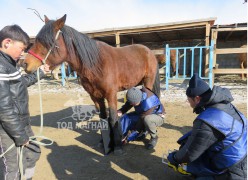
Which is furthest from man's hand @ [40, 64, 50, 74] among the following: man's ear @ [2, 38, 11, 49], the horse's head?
man's ear @ [2, 38, 11, 49]

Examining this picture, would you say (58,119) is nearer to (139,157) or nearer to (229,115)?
(139,157)

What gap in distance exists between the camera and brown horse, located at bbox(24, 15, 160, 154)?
237cm

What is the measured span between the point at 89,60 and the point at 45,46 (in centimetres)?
56

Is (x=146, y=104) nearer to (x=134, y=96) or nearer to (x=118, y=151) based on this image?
(x=134, y=96)

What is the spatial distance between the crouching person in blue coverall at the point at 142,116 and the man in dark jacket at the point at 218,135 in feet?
3.53

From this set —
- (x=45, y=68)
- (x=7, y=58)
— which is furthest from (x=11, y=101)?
(x=45, y=68)

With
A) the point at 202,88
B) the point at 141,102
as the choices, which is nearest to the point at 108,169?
the point at 141,102

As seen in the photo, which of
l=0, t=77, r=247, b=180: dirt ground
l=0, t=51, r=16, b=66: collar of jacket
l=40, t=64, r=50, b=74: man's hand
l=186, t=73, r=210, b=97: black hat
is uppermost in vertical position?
l=0, t=51, r=16, b=66: collar of jacket

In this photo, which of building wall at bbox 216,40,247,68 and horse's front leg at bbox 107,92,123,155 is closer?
horse's front leg at bbox 107,92,123,155

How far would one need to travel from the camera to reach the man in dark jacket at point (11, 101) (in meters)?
1.48

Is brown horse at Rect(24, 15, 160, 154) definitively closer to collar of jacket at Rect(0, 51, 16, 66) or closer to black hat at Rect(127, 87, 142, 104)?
black hat at Rect(127, 87, 142, 104)

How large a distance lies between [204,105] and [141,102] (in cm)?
128

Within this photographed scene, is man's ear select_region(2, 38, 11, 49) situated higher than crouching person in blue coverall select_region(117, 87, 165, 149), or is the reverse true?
A: man's ear select_region(2, 38, 11, 49)

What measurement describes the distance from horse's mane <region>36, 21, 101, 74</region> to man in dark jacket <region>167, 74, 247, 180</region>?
1.40m
